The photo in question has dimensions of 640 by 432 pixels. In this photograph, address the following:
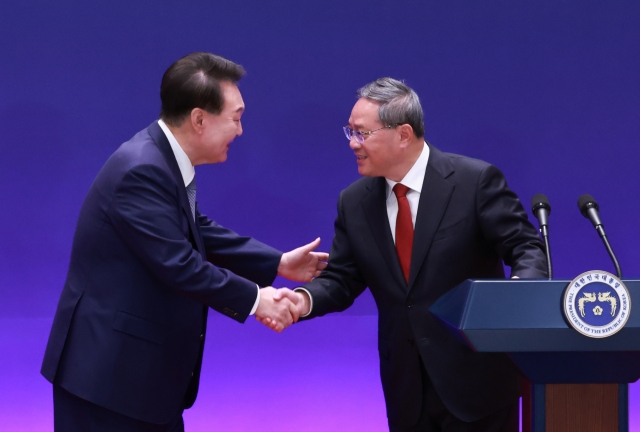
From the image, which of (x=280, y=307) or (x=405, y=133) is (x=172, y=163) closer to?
(x=280, y=307)

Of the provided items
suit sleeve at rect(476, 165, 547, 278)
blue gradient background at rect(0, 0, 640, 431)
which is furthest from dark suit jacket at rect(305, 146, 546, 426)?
blue gradient background at rect(0, 0, 640, 431)

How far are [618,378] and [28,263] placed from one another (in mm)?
3487

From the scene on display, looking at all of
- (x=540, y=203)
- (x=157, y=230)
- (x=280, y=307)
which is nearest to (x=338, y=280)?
(x=280, y=307)

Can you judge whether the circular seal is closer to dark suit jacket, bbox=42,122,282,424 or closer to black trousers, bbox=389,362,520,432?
black trousers, bbox=389,362,520,432

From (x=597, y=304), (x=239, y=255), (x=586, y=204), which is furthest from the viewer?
(x=239, y=255)

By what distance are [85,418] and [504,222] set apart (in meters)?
1.18

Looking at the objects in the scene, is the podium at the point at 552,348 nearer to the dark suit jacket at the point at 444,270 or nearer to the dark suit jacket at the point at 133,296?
the dark suit jacket at the point at 444,270

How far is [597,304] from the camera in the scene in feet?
4.67

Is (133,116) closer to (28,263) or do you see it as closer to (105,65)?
(105,65)

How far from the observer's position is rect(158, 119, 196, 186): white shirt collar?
2199mm

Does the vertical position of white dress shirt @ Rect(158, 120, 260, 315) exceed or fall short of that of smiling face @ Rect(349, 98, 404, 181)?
it falls short

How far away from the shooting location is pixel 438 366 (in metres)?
2.11

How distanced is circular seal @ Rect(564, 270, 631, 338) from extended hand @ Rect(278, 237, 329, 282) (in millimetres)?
1350

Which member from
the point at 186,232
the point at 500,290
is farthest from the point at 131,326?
the point at 500,290
